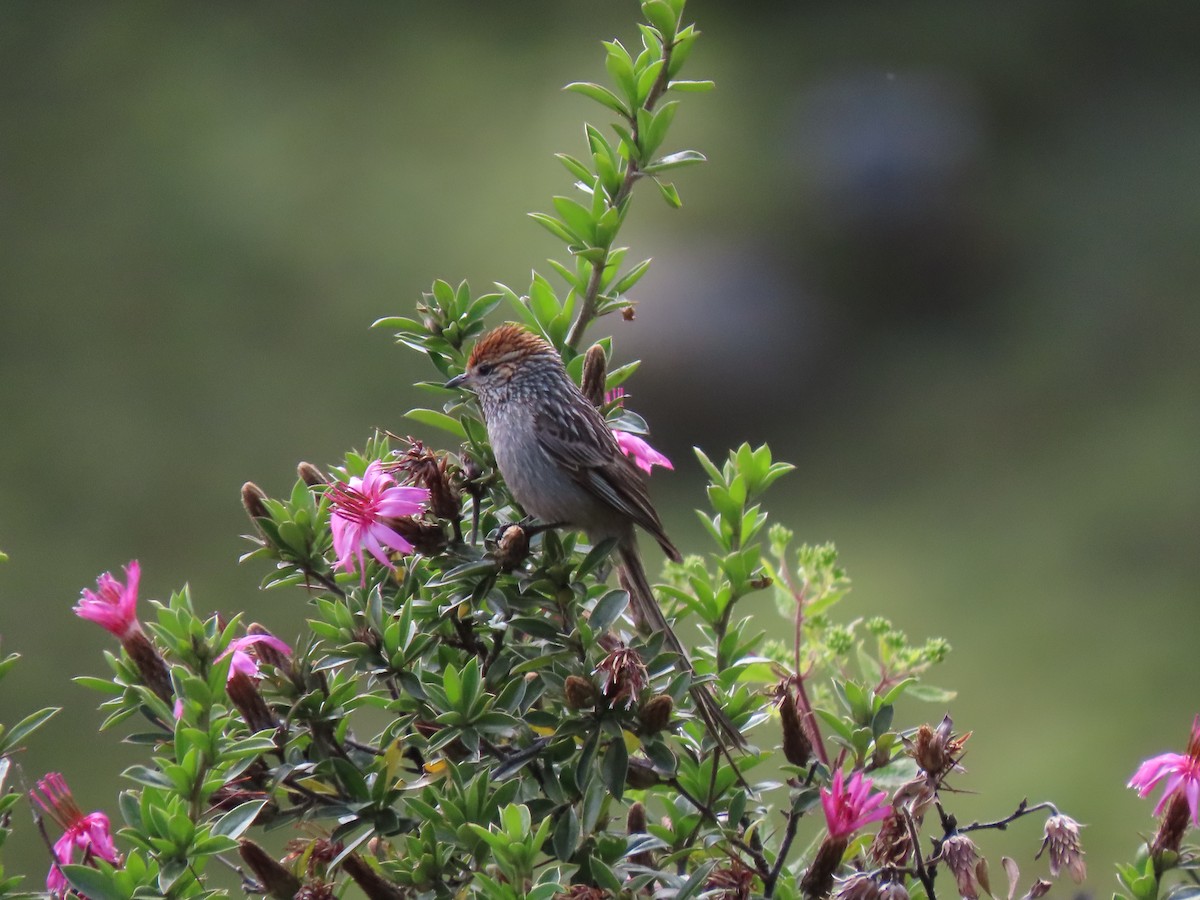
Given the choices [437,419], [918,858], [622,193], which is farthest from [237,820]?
[622,193]

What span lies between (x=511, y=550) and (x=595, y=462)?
638 mm

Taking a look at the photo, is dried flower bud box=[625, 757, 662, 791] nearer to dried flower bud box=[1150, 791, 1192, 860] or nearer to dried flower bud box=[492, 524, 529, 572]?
dried flower bud box=[492, 524, 529, 572]

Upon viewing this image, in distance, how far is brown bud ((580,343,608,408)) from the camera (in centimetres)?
202

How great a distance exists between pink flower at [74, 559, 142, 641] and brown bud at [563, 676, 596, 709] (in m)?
0.57

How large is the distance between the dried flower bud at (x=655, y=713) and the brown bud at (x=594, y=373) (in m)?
0.53

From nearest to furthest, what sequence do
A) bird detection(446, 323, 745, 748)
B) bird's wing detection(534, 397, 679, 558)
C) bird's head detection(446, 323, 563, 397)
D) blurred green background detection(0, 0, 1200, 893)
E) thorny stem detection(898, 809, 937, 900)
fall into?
thorny stem detection(898, 809, 937, 900)
bird detection(446, 323, 745, 748)
bird's head detection(446, 323, 563, 397)
bird's wing detection(534, 397, 679, 558)
blurred green background detection(0, 0, 1200, 893)

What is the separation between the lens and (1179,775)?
5.55 ft

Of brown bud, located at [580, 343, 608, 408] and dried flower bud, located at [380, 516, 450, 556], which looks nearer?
dried flower bud, located at [380, 516, 450, 556]

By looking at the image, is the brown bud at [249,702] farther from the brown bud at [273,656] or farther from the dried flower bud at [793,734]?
the dried flower bud at [793,734]

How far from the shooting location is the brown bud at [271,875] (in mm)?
1641

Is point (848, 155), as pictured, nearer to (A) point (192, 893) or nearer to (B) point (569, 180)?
(B) point (569, 180)

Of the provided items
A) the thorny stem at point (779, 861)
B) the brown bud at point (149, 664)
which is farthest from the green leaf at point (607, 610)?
the brown bud at point (149, 664)

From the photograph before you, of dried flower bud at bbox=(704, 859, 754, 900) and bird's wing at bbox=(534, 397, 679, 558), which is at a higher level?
bird's wing at bbox=(534, 397, 679, 558)

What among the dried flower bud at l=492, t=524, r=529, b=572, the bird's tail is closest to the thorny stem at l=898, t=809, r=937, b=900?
the bird's tail
